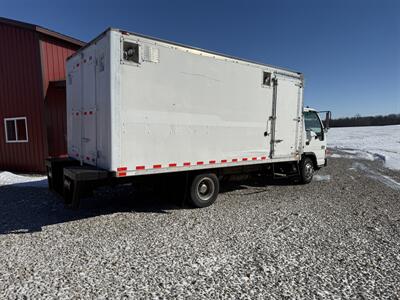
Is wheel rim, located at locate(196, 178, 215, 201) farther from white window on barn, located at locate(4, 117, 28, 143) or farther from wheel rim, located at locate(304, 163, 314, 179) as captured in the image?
white window on barn, located at locate(4, 117, 28, 143)

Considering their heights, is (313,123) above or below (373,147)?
above

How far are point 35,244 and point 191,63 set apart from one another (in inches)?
153

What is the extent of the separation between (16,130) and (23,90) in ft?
5.24

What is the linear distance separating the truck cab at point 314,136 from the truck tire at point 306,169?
184mm

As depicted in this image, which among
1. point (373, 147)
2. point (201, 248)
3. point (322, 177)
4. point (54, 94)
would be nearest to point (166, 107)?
point (201, 248)

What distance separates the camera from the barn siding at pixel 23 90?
10.3 metres

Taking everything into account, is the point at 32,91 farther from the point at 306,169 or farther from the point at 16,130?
the point at 306,169

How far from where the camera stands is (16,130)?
1096cm

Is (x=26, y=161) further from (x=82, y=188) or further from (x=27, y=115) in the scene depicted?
(x=82, y=188)

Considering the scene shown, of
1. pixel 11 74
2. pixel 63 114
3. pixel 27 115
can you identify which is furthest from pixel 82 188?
pixel 11 74

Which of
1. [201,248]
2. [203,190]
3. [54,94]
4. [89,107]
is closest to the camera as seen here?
[201,248]

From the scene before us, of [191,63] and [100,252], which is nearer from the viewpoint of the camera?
[100,252]

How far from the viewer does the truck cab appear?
8375mm

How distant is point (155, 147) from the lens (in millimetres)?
4953
